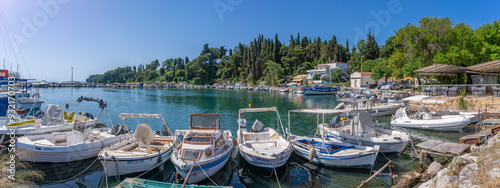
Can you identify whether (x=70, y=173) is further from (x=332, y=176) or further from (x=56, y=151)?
(x=332, y=176)

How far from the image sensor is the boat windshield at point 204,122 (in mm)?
14681

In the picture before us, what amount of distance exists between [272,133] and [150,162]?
709 centimetres

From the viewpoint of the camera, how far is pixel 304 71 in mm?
98938

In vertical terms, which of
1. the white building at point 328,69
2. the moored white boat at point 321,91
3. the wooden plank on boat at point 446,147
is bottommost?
the wooden plank on boat at point 446,147

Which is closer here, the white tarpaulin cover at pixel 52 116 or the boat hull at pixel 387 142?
the boat hull at pixel 387 142

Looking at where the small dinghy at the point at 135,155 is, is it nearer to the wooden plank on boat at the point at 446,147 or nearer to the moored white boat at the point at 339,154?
the moored white boat at the point at 339,154

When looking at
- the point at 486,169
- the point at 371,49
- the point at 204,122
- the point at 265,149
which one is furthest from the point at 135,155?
the point at 371,49

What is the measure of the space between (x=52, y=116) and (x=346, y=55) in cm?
10462

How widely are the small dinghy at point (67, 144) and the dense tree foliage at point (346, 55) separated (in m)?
41.1

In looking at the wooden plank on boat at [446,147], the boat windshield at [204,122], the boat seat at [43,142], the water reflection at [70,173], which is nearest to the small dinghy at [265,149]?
the boat windshield at [204,122]

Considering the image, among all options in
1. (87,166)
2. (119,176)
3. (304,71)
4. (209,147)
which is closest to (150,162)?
(119,176)

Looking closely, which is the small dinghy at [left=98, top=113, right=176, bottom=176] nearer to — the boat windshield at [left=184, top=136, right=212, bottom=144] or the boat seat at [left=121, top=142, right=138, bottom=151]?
the boat seat at [left=121, top=142, right=138, bottom=151]

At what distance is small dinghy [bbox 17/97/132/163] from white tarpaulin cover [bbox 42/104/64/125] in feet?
14.9

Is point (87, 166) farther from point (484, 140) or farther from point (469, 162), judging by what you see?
point (484, 140)
